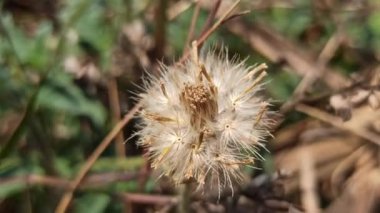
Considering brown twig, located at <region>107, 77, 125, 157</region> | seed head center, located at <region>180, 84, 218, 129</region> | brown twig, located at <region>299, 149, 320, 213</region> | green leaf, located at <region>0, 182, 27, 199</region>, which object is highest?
brown twig, located at <region>107, 77, 125, 157</region>

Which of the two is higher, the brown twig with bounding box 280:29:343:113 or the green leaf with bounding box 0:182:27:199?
the brown twig with bounding box 280:29:343:113

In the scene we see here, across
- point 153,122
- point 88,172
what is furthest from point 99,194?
point 153,122

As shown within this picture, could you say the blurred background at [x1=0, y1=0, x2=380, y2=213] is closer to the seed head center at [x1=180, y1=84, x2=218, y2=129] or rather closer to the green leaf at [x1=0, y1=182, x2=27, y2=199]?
the green leaf at [x1=0, y1=182, x2=27, y2=199]

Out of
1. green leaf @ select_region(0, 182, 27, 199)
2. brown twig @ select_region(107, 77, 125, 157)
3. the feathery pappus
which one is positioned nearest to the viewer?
the feathery pappus

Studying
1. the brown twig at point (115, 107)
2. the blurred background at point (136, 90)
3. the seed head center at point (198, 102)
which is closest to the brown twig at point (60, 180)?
the blurred background at point (136, 90)

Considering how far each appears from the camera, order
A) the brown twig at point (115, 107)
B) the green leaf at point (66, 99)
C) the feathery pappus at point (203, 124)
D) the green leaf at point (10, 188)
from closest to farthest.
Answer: the feathery pappus at point (203, 124)
the green leaf at point (10, 188)
the green leaf at point (66, 99)
the brown twig at point (115, 107)

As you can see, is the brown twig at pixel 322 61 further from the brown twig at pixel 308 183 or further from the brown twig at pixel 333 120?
the brown twig at pixel 308 183

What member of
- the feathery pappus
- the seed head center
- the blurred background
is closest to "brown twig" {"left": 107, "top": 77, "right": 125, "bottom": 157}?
the blurred background
